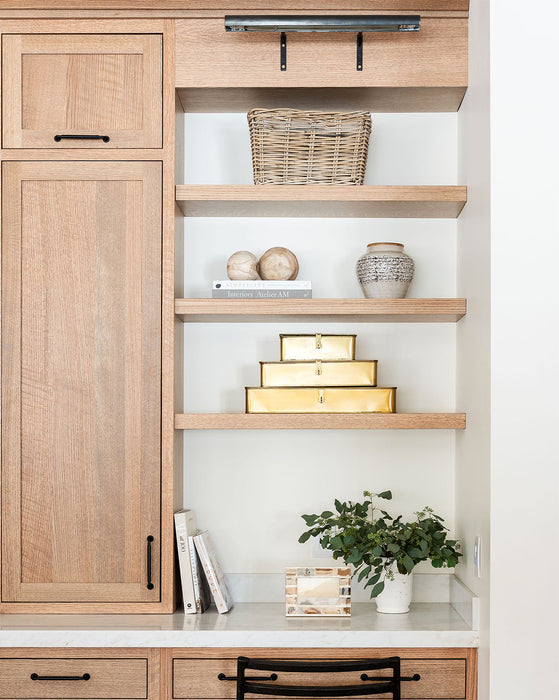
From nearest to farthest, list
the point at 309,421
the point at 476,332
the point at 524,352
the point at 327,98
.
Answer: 1. the point at 524,352
2. the point at 476,332
3. the point at 309,421
4. the point at 327,98

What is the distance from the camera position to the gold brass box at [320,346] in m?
2.38

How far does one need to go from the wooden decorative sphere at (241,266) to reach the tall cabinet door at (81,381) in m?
0.23

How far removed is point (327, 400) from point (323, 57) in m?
1.02

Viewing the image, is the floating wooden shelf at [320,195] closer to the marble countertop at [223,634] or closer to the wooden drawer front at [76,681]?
the marble countertop at [223,634]

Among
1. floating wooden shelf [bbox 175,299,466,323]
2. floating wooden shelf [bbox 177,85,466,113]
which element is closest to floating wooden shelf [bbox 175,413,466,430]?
floating wooden shelf [bbox 175,299,466,323]

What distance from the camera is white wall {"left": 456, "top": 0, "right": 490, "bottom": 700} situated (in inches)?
80.5

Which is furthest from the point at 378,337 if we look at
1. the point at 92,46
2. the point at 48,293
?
the point at 92,46

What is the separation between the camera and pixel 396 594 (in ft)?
7.49

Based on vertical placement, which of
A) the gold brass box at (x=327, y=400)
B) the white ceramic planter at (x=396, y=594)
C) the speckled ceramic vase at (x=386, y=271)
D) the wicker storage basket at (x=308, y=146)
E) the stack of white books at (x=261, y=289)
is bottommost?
the white ceramic planter at (x=396, y=594)

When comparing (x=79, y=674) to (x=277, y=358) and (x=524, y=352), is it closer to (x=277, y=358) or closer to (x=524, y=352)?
(x=277, y=358)

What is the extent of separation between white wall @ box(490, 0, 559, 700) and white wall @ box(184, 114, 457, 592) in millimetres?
527

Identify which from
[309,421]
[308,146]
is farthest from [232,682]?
[308,146]

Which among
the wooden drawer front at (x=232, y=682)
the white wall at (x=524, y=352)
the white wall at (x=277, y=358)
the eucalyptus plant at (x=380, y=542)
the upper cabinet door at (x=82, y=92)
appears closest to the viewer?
the white wall at (x=524, y=352)

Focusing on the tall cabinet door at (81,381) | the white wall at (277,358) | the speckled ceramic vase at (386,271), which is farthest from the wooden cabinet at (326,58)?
the speckled ceramic vase at (386,271)
